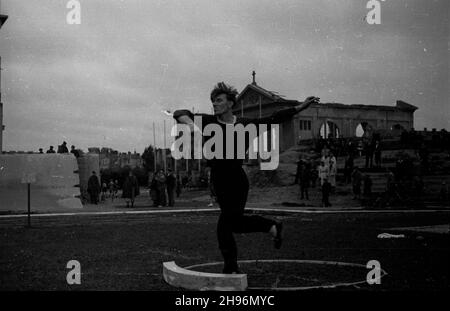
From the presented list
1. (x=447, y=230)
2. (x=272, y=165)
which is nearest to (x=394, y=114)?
(x=272, y=165)

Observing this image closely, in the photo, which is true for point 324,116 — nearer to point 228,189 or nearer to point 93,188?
point 93,188

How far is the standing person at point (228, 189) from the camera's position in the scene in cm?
506

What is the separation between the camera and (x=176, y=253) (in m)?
8.10

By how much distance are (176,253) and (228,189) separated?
334 cm

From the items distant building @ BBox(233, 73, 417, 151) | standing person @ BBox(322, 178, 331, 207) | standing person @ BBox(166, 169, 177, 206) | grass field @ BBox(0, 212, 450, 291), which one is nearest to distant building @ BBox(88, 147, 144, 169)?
distant building @ BBox(233, 73, 417, 151)

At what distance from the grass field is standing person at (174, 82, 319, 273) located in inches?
20.6

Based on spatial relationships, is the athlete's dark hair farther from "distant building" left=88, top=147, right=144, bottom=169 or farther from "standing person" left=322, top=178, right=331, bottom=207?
"distant building" left=88, top=147, right=144, bottom=169

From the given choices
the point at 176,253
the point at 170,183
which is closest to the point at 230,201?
the point at 176,253

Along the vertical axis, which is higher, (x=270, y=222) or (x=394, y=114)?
(x=394, y=114)

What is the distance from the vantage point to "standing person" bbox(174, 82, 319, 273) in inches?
199

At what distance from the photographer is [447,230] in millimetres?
10148

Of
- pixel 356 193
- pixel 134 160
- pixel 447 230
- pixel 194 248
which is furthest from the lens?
pixel 134 160
